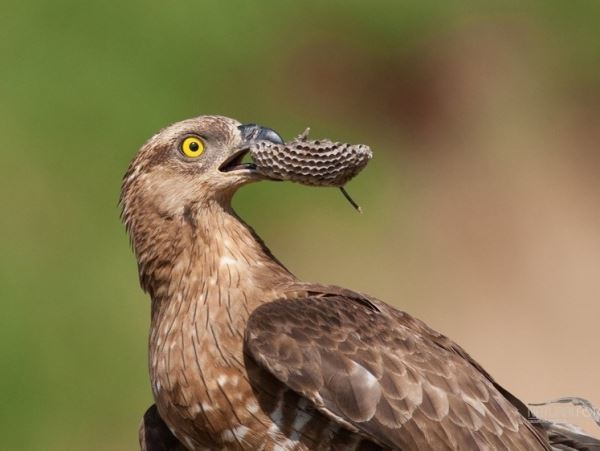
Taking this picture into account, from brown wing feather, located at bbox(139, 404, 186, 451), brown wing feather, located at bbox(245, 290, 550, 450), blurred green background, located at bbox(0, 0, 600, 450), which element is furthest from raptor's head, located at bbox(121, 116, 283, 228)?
blurred green background, located at bbox(0, 0, 600, 450)

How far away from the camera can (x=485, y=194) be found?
59.2ft

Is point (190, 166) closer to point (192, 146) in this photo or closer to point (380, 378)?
point (192, 146)

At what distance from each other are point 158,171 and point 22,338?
6.47 metres

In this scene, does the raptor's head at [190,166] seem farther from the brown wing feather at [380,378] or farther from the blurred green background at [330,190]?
the blurred green background at [330,190]

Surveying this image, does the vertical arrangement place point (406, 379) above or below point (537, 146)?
below

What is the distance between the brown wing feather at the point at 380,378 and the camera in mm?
7086

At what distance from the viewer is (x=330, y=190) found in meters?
16.6

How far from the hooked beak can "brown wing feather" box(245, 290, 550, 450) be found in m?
0.72

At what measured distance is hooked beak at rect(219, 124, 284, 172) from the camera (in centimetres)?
777

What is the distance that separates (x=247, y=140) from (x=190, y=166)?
282mm

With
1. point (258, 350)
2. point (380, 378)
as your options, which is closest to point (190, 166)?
point (258, 350)

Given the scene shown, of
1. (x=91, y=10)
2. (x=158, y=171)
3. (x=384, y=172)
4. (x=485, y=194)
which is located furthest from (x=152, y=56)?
(x=158, y=171)

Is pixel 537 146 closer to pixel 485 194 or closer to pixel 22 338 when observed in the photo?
pixel 485 194

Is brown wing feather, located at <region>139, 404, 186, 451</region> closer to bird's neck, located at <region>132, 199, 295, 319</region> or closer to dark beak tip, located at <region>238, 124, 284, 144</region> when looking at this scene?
bird's neck, located at <region>132, 199, 295, 319</region>
